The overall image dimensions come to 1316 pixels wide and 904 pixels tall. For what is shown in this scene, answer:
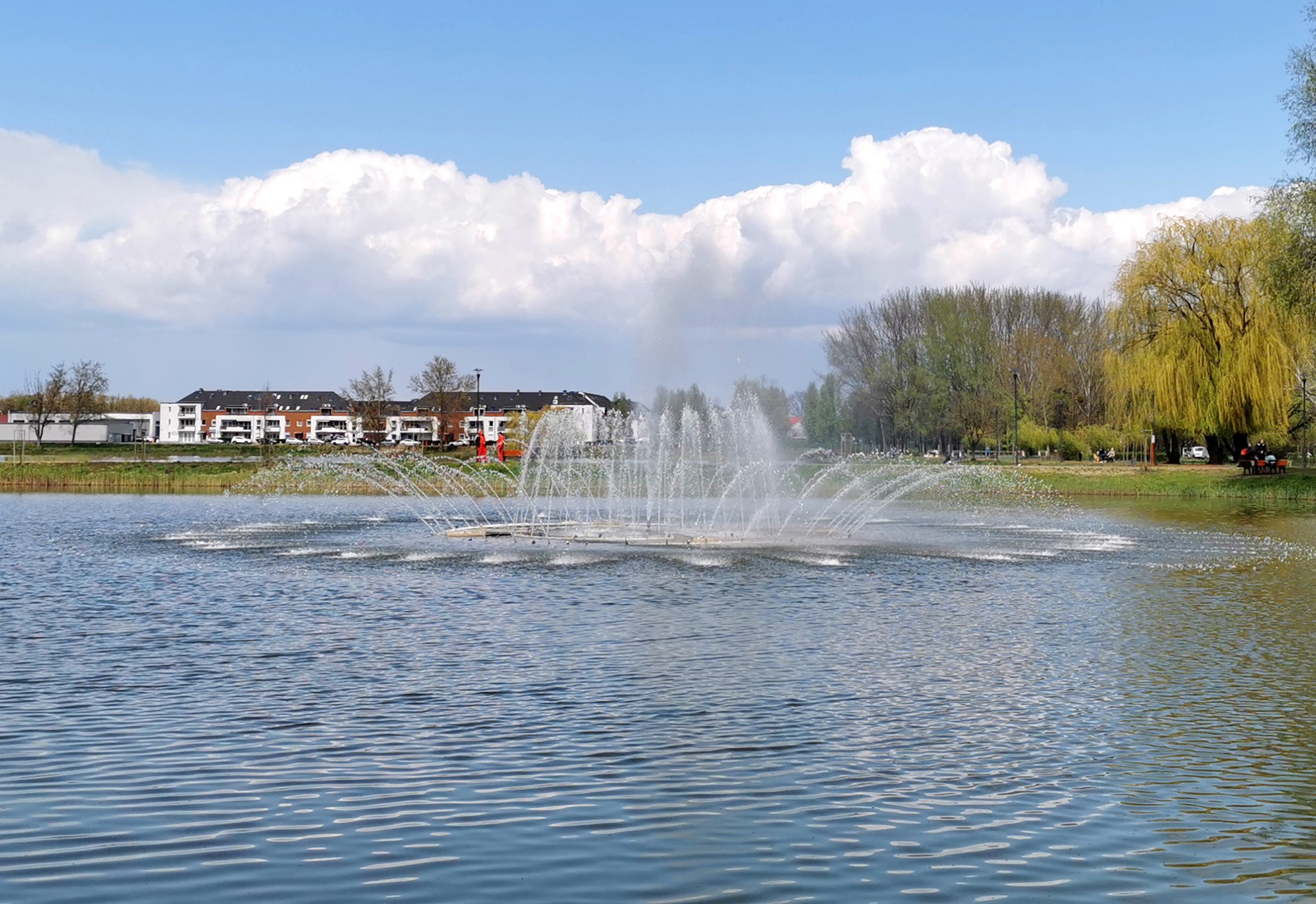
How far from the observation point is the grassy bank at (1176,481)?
179 feet

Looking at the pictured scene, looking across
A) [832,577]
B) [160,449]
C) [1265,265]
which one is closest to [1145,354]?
[1265,265]

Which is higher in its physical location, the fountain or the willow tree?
the willow tree

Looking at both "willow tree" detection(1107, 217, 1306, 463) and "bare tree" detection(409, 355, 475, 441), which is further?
"bare tree" detection(409, 355, 475, 441)

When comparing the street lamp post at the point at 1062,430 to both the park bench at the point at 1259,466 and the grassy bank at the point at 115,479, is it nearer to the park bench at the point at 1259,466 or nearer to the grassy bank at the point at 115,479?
the park bench at the point at 1259,466

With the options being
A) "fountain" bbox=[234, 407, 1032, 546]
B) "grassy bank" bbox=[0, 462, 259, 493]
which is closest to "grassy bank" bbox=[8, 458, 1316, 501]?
"grassy bank" bbox=[0, 462, 259, 493]

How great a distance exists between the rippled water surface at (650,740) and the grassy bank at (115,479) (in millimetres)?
38647

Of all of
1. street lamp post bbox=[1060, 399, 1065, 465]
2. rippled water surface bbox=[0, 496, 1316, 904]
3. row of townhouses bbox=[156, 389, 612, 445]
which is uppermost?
row of townhouses bbox=[156, 389, 612, 445]

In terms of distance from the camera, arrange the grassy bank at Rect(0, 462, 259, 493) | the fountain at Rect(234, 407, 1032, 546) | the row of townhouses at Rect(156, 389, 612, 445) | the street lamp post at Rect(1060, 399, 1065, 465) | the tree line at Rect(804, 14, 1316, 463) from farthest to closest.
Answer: the row of townhouses at Rect(156, 389, 612, 445) < the street lamp post at Rect(1060, 399, 1065, 465) < the grassy bank at Rect(0, 462, 259, 493) < the tree line at Rect(804, 14, 1316, 463) < the fountain at Rect(234, 407, 1032, 546)

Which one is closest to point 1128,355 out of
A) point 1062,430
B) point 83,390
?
point 1062,430

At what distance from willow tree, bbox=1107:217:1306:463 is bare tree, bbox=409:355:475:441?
5723cm

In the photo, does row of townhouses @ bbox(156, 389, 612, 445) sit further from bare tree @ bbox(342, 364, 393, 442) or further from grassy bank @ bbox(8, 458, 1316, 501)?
grassy bank @ bbox(8, 458, 1316, 501)

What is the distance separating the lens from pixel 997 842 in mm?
7832

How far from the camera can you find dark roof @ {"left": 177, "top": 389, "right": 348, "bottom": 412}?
194250 millimetres

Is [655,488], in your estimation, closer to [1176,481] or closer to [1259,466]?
[1176,481]
